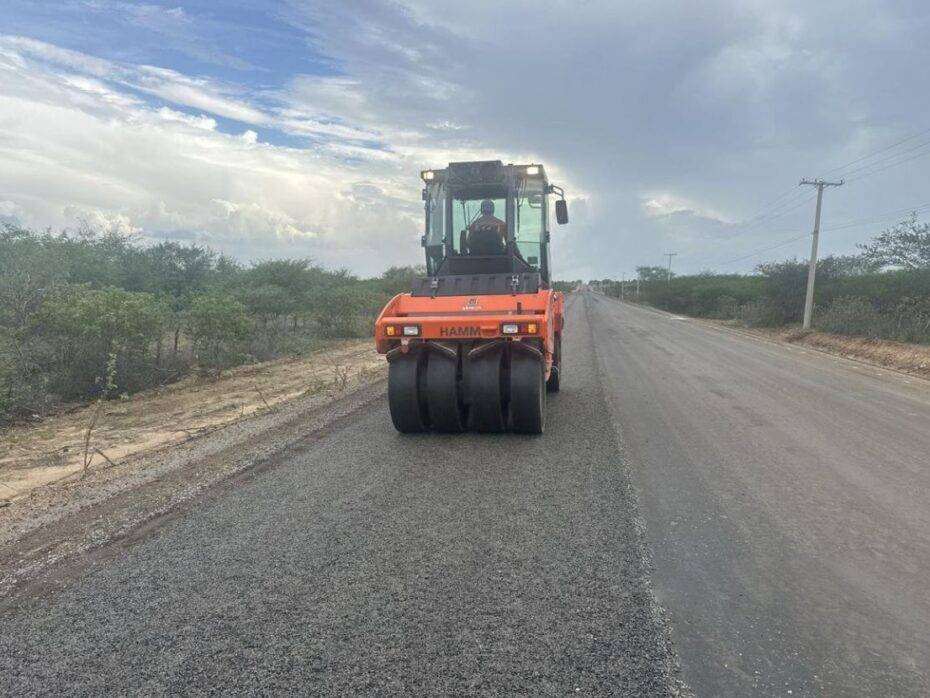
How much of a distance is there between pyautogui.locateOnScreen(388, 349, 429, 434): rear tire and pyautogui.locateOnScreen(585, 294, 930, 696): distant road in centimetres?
228

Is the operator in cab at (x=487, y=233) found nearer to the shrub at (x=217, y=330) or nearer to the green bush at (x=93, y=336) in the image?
the green bush at (x=93, y=336)

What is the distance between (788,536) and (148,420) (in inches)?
355

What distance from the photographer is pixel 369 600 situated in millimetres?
3184

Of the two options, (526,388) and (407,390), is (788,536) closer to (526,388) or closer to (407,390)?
(526,388)

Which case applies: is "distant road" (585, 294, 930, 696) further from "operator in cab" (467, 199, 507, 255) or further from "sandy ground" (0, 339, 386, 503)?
"sandy ground" (0, 339, 386, 503)

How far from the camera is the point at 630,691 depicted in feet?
8.14

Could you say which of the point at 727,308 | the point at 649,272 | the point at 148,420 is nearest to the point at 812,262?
the point at 727,308

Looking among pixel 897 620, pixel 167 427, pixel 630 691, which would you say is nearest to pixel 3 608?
pixel 630 691

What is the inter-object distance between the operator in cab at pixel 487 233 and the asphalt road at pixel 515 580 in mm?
2720

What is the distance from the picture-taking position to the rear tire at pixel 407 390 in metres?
6.44

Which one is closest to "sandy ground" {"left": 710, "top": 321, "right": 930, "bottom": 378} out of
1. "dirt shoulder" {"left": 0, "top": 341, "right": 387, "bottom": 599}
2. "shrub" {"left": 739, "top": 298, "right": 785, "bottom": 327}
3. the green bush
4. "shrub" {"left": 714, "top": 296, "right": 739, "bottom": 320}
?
"shrub" {"left": 739, "top": 298, "right": 785, "bottom": 327}

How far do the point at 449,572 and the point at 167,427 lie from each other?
21.8 ft

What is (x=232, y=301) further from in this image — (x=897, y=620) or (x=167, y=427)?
(x=897, y=620)

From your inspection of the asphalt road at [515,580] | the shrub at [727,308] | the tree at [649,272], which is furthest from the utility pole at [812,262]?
the tree at [649,272]
